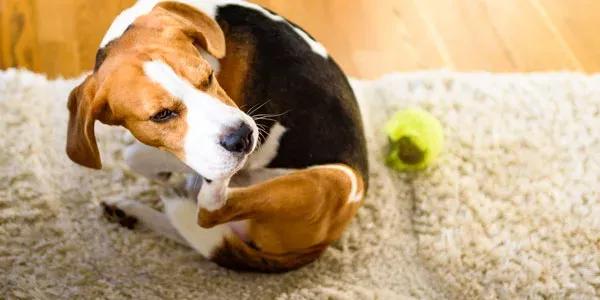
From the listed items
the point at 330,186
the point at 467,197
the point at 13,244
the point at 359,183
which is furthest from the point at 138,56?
the point at 467,197

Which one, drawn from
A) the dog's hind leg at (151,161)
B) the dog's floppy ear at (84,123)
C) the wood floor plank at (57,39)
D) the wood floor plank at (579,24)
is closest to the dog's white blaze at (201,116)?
the dog's floppy ear at (84,123)

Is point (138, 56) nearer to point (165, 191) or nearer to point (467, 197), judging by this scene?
point (165, 191)

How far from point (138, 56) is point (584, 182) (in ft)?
5.11

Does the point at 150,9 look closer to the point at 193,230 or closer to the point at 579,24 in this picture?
the point at 193,230

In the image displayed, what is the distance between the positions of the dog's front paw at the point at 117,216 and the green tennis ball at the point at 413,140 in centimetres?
87

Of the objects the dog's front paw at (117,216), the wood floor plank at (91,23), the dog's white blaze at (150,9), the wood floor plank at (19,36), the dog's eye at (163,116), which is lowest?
the dog's front paw at (117,216)

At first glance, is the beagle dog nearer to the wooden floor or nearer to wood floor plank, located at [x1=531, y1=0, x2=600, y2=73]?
the wooden floor

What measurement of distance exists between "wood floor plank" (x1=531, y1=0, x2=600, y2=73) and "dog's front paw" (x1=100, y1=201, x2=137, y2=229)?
1.88m

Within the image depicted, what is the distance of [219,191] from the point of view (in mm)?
1656

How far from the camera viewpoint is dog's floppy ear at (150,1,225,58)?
1572 millimetres

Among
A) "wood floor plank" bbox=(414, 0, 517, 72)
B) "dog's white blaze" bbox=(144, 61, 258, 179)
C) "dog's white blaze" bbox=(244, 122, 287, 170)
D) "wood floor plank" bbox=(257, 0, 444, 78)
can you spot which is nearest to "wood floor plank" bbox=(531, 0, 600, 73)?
"wood floor plank" bbox=(414, 0, 517, 72)

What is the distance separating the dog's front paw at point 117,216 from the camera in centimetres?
197

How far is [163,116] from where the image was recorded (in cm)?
144

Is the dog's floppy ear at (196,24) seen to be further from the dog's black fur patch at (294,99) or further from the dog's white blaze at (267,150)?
the dog's white blaze at (267,150)
